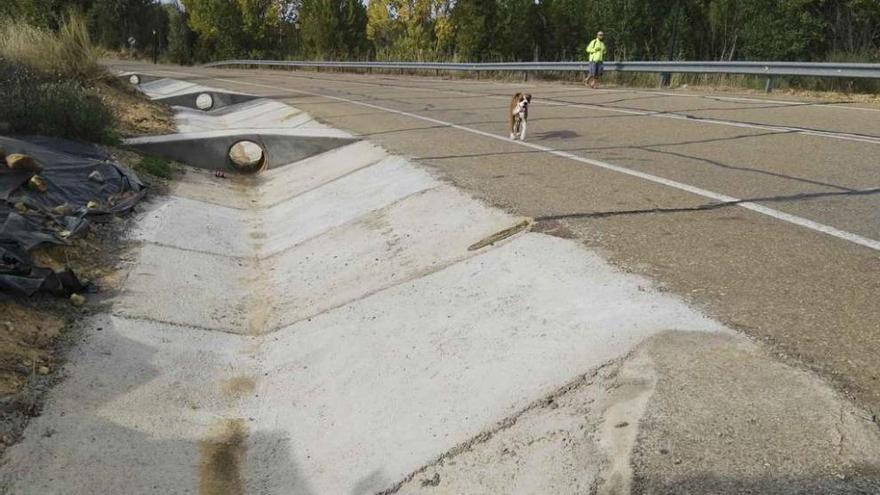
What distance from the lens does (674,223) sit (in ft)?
17.7

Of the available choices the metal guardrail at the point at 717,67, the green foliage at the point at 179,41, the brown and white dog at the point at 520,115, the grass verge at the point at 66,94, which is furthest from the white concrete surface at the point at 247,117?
the green foliage at the point at 179,41

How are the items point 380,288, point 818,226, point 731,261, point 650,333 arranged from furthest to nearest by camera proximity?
point 380,288 → point 818,226 → point 731,261 → point 650,333

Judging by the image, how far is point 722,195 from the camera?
6145 millimetres

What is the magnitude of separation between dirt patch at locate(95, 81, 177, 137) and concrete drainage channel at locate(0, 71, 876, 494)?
668 cm

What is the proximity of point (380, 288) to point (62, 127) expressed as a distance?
664 centimetres

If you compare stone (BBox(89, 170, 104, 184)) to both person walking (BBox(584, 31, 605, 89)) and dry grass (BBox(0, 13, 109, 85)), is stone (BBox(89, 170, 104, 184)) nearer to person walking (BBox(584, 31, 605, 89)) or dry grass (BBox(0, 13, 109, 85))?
dry grass (BBox(0, 13, 109, 85))

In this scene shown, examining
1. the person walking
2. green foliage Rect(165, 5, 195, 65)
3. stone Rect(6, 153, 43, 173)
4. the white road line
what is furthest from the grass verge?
green foliage Rect(165, 5, 195, 65)

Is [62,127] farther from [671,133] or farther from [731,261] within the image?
[731,261]

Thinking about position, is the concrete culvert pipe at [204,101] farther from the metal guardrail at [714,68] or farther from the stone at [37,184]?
the stone at [37,184]

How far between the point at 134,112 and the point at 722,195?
41.0 ft

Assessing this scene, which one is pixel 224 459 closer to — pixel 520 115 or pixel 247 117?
pixel 520 115

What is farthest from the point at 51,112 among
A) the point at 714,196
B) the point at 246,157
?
the point at 714,196

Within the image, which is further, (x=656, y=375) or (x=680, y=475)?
(x=656, y=375)

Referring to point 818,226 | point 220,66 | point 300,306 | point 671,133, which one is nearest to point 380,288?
point 300,306
